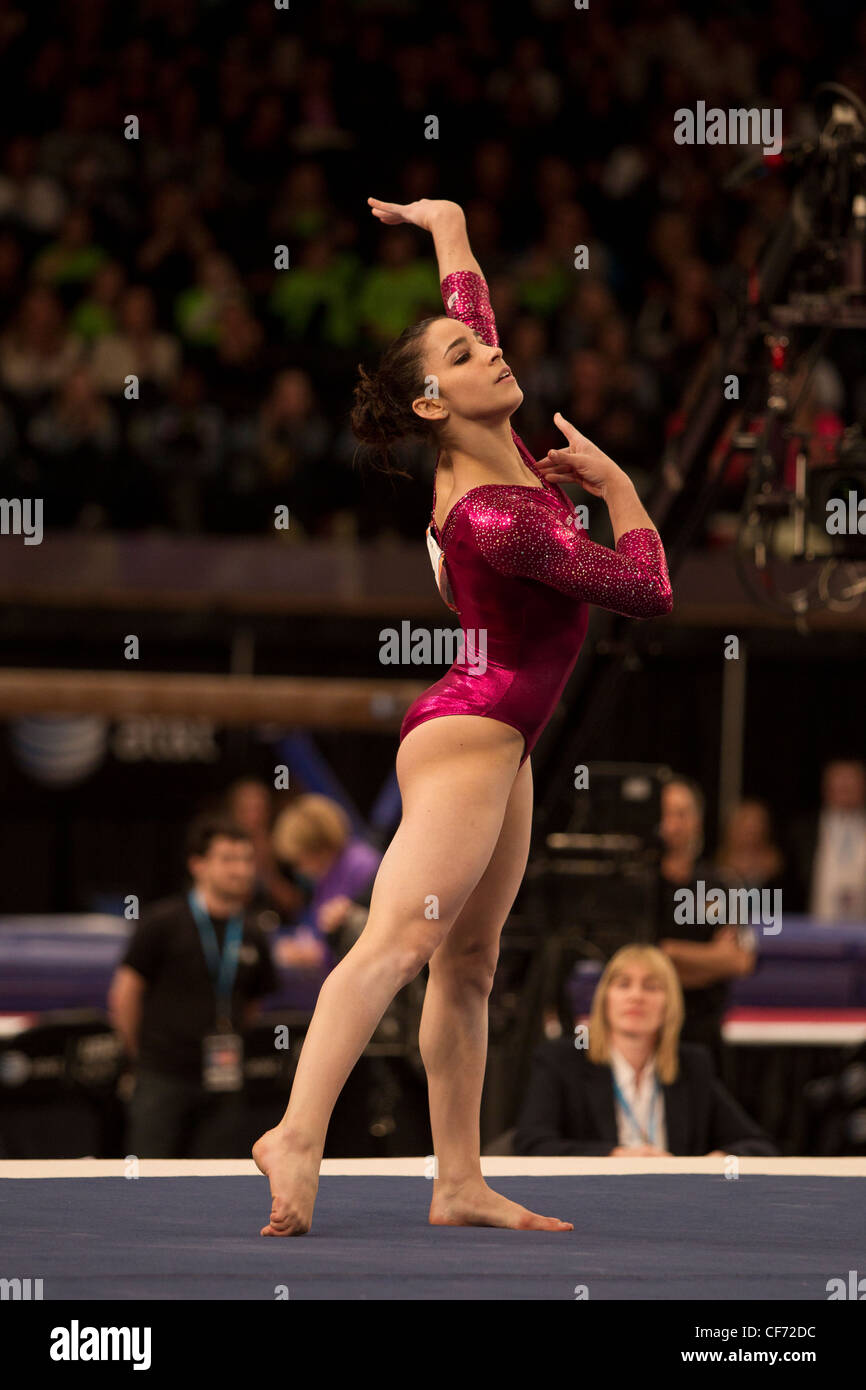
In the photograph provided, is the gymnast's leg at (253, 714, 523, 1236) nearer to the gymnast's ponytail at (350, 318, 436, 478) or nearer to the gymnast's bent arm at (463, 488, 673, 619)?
the gymnast's bent arm at (463, 488, 673, 619)

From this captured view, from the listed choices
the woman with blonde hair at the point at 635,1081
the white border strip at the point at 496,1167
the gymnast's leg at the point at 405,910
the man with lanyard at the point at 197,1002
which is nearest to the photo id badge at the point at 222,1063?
the man with lanyard at the point at 197,1002

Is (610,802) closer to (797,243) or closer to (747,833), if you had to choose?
(797,243)

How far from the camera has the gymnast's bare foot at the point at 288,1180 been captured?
2670 millimetres

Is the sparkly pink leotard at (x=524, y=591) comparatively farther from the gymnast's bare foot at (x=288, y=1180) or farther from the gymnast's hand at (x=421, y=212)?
the gymnast's bare foot at (x=288, y=1180)

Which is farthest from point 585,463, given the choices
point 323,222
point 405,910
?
point 323,222

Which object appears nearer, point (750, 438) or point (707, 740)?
point (750, 438)

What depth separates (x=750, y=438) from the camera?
449 centimetres

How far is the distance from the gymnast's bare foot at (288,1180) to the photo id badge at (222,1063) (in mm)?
3227

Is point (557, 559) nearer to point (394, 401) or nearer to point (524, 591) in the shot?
point (524, 591)

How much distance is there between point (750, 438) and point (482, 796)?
1967mm

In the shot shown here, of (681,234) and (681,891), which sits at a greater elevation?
(681,234)

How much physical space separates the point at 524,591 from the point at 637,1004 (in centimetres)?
222

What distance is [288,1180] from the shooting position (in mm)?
2682

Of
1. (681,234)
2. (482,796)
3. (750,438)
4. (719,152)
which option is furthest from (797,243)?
(719,152)
